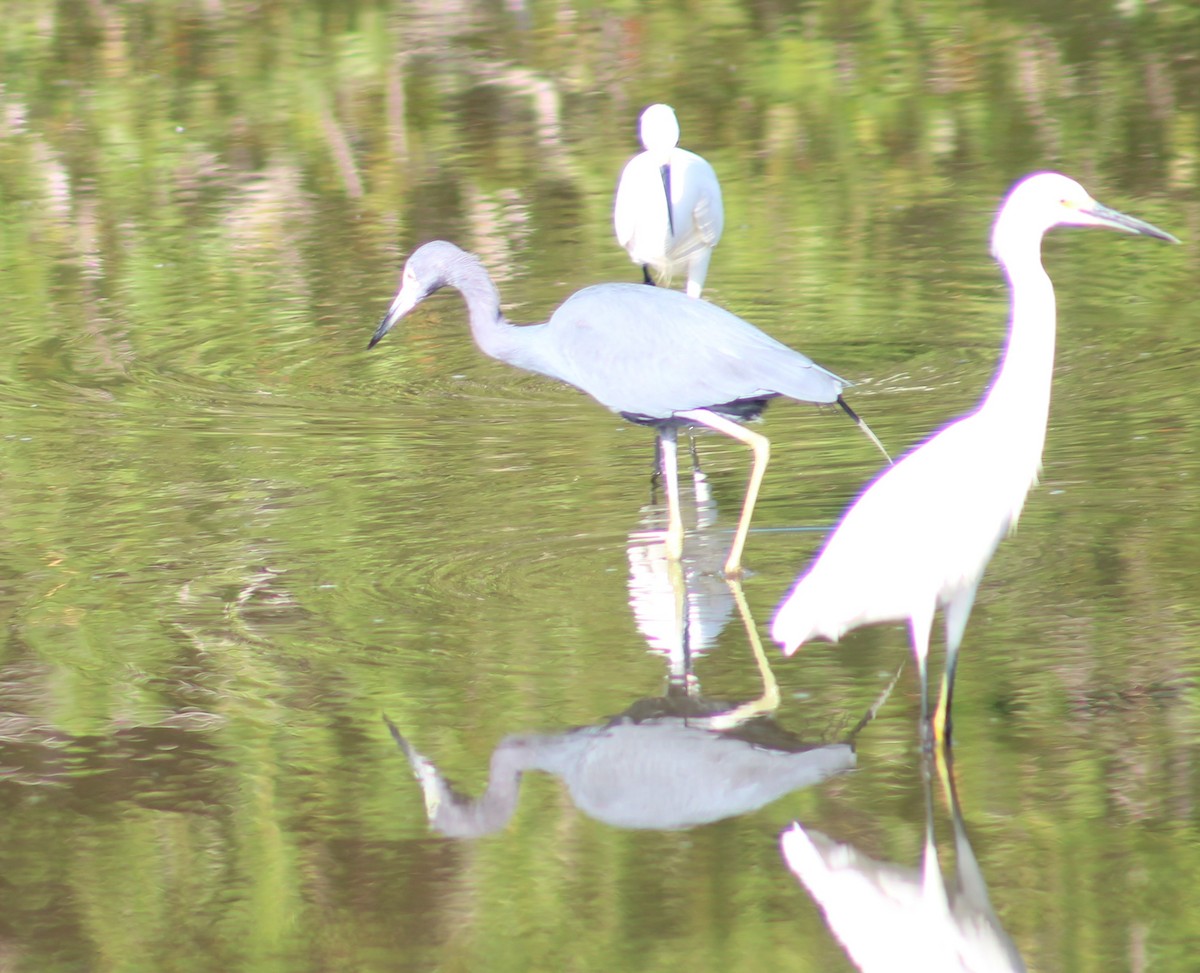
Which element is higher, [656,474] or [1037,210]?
[1037,210]

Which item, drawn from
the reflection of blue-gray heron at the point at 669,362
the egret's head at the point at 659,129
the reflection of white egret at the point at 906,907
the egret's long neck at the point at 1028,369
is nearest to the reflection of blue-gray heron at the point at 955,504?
the egret's long neck at the point at 1028,369

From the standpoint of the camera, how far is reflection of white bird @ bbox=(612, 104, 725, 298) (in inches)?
371

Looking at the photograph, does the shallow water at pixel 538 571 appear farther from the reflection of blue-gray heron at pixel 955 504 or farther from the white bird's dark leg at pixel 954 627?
the reflection of blue-gray heron at pixel 955 504

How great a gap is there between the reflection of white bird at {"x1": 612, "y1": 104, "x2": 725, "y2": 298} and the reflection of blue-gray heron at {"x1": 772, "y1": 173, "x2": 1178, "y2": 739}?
4.38 metres

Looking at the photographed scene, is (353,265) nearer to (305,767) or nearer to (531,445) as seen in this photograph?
(531,445)

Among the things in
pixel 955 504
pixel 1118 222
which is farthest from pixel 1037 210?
pixel 955 504

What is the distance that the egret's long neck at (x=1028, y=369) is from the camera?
193 inches

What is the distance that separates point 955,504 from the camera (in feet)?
15.9

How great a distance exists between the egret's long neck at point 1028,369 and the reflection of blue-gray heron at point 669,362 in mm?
1299

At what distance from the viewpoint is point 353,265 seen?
1154 cm

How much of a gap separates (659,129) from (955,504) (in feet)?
16.3

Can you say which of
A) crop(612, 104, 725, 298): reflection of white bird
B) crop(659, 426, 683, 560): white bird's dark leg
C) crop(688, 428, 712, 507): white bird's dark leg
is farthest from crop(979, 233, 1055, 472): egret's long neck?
crop(612, 104, 725, 298): reflection of white bird

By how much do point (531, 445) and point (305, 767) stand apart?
3.11m

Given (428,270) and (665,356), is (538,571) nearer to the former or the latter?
(665,356)
